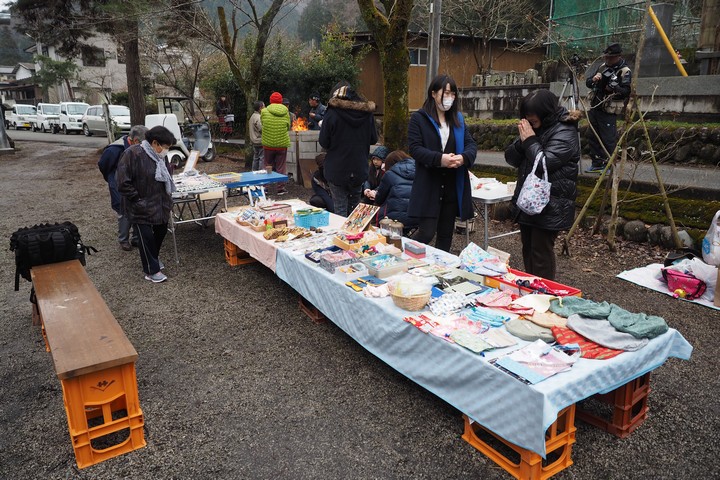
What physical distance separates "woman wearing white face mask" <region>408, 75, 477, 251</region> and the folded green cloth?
61.6 inches

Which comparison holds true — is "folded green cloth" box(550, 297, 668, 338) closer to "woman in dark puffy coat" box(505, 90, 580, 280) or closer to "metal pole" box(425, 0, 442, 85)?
"woman in dark puffy coat" box(505, 90, 580, 280)

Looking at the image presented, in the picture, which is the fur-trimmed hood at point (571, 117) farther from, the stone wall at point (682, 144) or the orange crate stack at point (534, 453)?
the stone wall at point (682, 144)

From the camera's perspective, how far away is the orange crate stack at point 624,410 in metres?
2.67

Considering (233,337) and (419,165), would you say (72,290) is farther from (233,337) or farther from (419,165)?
(419,165)

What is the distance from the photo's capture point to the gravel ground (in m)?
2.60

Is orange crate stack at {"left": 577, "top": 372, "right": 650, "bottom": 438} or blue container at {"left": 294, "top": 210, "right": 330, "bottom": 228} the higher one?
blue container at {"left": 294, "top": 210, "right": 330, "bottom": 228}

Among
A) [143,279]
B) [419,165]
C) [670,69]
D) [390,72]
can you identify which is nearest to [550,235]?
[419,165]

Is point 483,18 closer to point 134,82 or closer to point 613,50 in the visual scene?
point 134,82

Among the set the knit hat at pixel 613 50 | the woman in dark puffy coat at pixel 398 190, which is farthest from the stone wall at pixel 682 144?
the woman in dark puffy coat at pixel 398 190

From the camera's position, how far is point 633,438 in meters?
2.72

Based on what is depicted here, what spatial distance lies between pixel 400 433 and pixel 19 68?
223 ft

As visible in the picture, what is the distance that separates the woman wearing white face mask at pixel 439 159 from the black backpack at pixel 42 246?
304 centimetres

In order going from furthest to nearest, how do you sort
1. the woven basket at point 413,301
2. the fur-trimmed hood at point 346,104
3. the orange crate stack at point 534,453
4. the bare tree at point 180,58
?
1. the bare tree at point 180,58
2. the fur-trimmed hood at point 346,104
3. the woven basket at point 413,301
4. the orange crate stack at point 534,453

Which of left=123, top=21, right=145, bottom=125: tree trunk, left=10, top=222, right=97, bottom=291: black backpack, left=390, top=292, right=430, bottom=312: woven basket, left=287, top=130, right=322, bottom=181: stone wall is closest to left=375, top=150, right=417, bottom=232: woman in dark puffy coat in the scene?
left=390, top=292, right=430, bottom=312: woven basket
